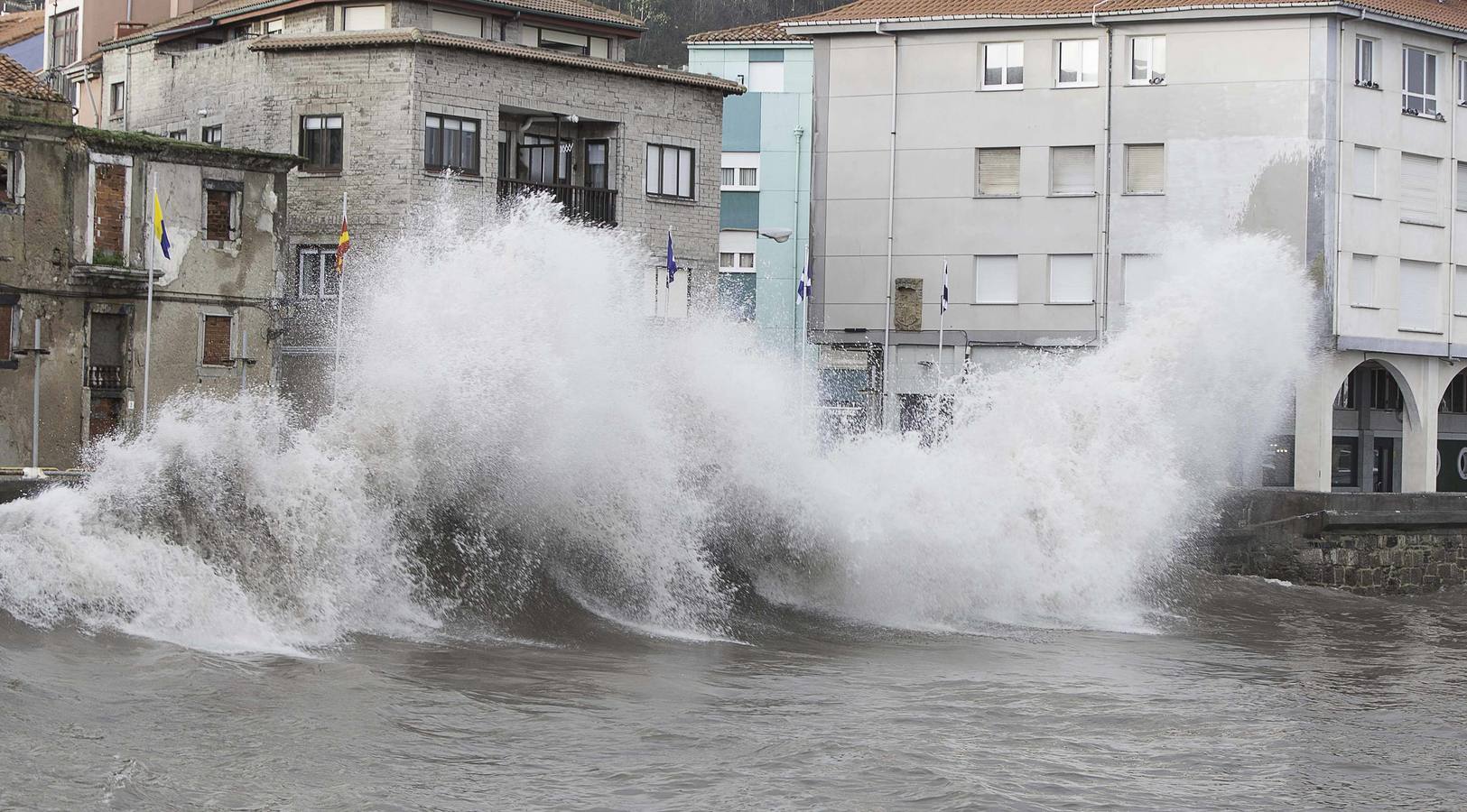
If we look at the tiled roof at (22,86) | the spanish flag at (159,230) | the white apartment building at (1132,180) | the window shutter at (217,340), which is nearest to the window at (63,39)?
the tiled roof at (22,86)

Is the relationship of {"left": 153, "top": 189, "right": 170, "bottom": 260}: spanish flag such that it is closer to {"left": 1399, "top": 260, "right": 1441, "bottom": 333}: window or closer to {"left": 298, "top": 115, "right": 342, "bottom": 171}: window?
{"left": 298, "top": 115, "right": 342, "bottom": 171}: window

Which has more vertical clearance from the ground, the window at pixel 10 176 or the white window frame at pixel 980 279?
the window at pixel 10 176

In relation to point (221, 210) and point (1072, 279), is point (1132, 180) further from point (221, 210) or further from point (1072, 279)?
point (221, 210)

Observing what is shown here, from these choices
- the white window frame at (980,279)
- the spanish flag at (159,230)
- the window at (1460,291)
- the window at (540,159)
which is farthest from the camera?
the window at (1460,291)

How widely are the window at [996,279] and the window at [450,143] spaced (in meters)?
12.4

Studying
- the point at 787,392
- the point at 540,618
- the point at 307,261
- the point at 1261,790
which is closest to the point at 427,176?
the point at 307,261

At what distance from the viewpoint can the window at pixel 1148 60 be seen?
145 ft

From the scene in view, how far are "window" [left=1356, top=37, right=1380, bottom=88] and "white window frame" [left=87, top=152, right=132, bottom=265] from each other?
90.9 feet

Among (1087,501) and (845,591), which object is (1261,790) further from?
(1087,501)

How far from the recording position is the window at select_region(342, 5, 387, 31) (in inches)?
1704

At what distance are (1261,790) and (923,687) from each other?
428 cm

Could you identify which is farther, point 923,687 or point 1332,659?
point 1332,659

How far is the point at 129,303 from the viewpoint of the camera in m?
39.0

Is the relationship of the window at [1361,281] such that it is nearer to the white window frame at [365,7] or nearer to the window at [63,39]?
the white window frame at [365,7]
